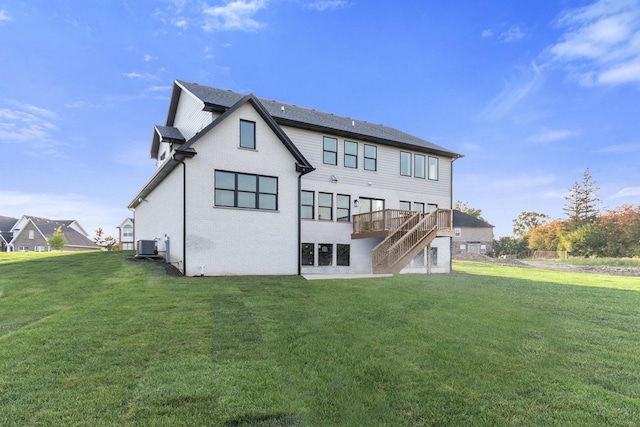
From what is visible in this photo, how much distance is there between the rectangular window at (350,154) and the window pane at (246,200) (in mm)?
6713

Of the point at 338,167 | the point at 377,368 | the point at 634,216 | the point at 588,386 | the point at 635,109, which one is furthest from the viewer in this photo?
the point at 634,216

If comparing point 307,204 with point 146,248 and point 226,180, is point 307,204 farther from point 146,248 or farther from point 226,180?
point 146,248

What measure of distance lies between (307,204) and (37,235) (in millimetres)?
49516

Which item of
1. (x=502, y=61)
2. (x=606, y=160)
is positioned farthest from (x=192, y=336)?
(x=606, y=160)

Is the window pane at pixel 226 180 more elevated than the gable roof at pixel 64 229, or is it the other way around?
the window pane at pixel 226 180

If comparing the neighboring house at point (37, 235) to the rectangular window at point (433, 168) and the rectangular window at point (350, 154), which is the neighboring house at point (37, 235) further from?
the rectangular window at point (433, 168)

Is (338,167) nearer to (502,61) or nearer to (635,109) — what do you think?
(502,61)

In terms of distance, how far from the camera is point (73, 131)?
21125 millimetres

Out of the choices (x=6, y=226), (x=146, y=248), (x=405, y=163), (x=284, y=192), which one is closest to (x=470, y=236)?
(x=405, y=163)

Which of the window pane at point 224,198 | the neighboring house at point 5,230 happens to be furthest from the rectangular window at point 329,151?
the neighboring house at point 5,230

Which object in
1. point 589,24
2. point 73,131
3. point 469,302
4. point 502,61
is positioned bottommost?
point 469,302

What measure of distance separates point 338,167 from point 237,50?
9.82m

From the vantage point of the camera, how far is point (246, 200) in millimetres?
14469

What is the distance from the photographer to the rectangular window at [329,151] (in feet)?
61.0
